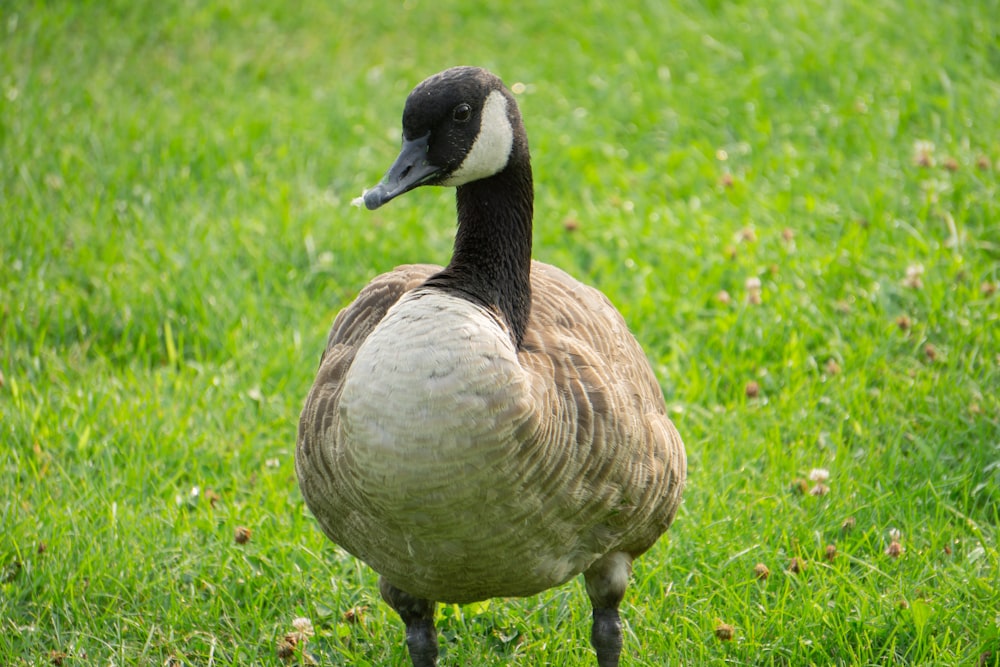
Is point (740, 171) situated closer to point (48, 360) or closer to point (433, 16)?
point (433, 16)

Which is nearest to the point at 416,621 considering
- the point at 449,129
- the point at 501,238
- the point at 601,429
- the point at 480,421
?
the point at 601,429

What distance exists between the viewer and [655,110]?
7.20m

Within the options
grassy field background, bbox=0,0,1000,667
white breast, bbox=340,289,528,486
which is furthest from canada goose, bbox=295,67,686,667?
grassy field background, bbox=0,0,1000,667

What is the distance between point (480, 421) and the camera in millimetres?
2795

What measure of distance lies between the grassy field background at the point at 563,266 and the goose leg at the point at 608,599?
0.88ft

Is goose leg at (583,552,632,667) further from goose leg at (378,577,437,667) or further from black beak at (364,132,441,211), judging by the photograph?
black beak at (364,132,441,211)

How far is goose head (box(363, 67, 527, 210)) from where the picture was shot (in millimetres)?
3170

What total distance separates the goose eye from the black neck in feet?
0.80

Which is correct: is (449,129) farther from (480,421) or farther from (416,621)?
Answer: (416,621)

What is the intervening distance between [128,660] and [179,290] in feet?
7.37

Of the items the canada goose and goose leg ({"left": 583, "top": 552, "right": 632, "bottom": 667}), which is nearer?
the canada goose

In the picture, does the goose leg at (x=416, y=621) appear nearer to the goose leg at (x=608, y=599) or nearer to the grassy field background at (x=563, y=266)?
the grassy field background at (x=563, y=266)

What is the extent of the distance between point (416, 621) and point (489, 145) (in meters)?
1.56

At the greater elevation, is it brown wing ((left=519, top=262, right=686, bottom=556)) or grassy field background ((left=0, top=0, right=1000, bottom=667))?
brown wing ((left=519, top=262, right=686, bottom=556))
